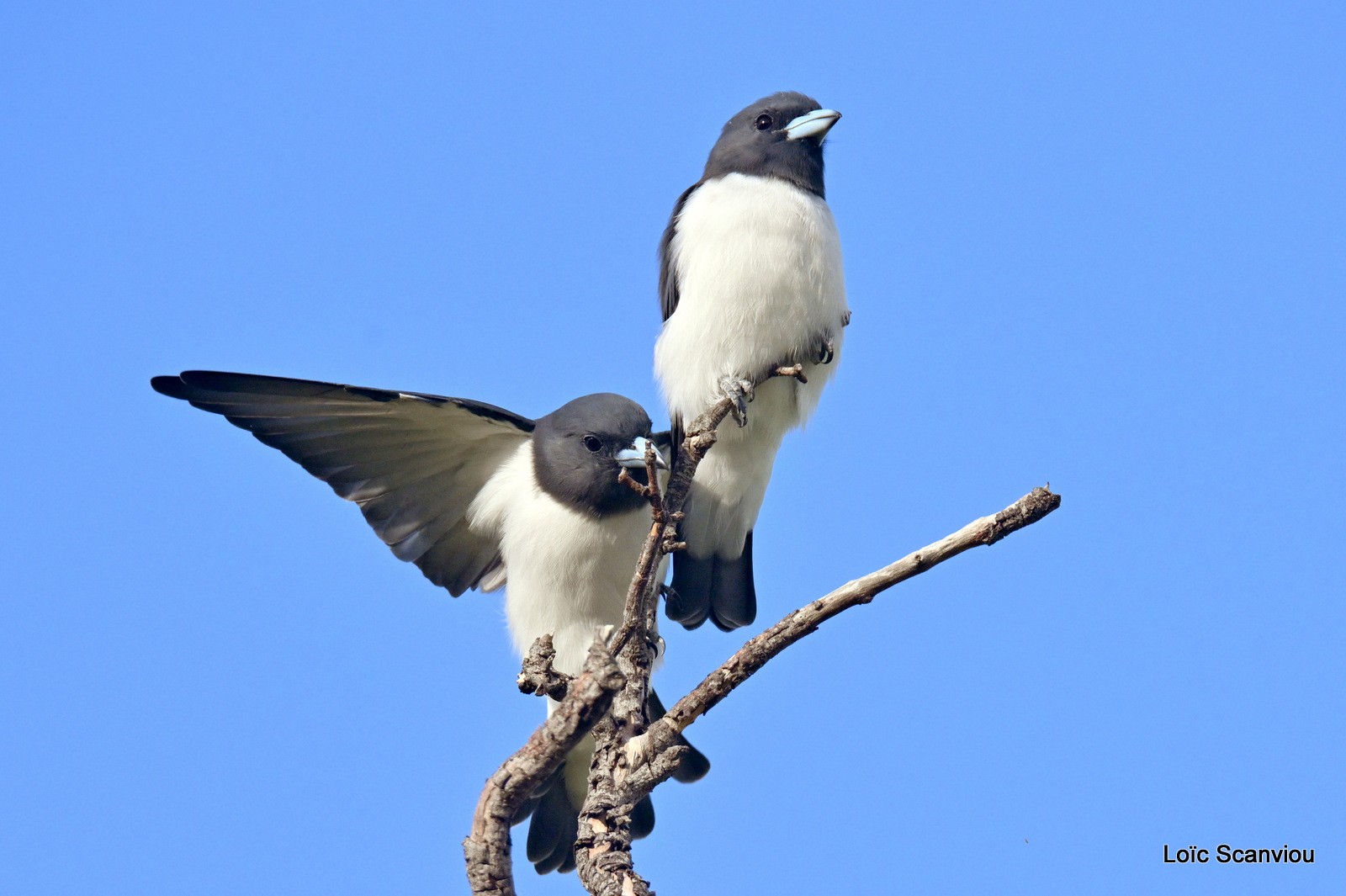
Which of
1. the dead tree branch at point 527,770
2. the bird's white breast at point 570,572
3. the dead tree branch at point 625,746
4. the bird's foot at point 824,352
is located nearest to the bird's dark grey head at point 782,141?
the bird's foot at point 824,352

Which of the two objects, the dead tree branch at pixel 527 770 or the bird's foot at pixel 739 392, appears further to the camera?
the bird's foot at pixel 739 392

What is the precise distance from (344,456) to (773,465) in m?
2.43

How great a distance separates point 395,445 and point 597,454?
1.25 m

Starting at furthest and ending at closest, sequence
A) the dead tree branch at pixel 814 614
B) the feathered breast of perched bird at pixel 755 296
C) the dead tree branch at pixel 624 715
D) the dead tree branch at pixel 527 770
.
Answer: the feathered breast of perched bird at pixel 755 296
the dead tree branch at pixel 814 614
the dead tree branch at pixel 624 715
the dead tree branch at pixel 527 770

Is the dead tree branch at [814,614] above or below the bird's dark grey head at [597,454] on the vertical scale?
below

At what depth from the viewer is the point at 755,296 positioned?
7160mm

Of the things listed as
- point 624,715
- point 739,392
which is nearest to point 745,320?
point 739,392

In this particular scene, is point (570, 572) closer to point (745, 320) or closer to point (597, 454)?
point (597, 454)

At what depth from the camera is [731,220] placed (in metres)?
7.34

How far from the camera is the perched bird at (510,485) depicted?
23.4 feet

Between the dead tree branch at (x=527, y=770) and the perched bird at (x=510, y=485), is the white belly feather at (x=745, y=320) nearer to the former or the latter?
the perched bird at (x=510, y=485)

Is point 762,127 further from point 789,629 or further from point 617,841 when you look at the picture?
point 617,841

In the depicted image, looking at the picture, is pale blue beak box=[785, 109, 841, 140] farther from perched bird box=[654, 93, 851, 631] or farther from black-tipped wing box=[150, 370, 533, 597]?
black-tipped wing box=[150, 370, 533, 597]

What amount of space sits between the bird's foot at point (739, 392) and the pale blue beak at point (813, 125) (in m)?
1.53
